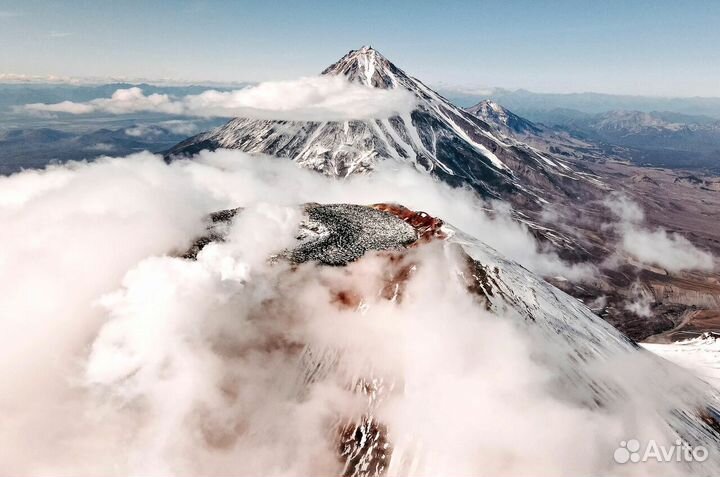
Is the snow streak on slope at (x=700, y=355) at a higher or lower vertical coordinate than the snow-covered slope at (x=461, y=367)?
lower

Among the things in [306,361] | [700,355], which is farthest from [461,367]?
[700,355]

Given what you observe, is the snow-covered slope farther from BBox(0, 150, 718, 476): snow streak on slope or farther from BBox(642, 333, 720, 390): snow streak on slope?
BBox(642, 333, 720, 390): snow streak on slope

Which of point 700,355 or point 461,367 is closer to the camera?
point 461,367

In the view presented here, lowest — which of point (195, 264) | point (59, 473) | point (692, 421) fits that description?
point (692, 421)

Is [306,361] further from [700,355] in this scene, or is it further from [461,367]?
[700,355]

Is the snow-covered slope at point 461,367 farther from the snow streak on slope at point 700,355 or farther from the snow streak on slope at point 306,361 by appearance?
the snow streak on slope at point 700,355

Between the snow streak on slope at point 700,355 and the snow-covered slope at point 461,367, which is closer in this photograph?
the snow-covered slope at point 461,367

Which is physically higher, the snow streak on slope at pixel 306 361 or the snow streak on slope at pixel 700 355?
the snow streak on slope at pixel 306 361

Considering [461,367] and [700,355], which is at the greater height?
[461,367]

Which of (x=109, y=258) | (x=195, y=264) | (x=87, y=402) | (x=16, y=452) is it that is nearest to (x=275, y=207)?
(x=195, y=264)

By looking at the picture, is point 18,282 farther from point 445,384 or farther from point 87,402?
point 445,384

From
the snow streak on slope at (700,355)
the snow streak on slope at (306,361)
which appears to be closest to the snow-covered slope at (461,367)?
the snow streak on slope at (306,361)
